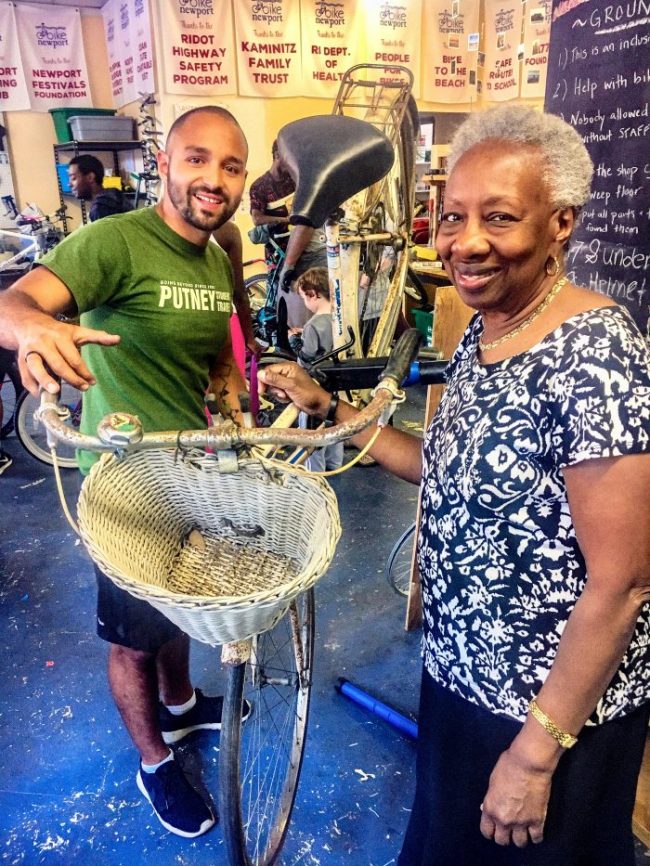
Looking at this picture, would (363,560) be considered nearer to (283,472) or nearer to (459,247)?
(283,472)

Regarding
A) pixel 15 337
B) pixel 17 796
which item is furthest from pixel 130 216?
pixel 17 796

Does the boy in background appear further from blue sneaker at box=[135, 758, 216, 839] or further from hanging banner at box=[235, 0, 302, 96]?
hanging banner at box=[235, 0, 302, 96]

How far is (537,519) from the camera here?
90 cm

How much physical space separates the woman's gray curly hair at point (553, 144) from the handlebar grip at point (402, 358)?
0.36 metres

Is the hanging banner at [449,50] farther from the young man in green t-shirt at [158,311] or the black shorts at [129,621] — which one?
the black shorts at [129,621]

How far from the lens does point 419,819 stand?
1280mm

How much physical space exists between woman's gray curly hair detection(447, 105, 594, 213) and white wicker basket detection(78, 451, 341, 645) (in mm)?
585

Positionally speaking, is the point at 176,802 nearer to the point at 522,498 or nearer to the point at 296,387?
the point at 296,387

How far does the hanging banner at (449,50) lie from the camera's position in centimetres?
576

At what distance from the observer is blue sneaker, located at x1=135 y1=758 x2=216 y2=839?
1628 millimetres

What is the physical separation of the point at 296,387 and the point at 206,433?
0.39 meters

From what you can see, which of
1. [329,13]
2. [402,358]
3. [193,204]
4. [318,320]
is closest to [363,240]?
[318,320]

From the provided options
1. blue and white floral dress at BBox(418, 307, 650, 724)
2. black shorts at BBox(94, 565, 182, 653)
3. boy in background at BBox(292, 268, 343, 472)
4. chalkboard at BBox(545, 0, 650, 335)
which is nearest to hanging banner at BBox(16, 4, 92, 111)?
boy in background at BBox(292, 268, 343, 472)

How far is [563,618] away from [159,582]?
74 centimetres
